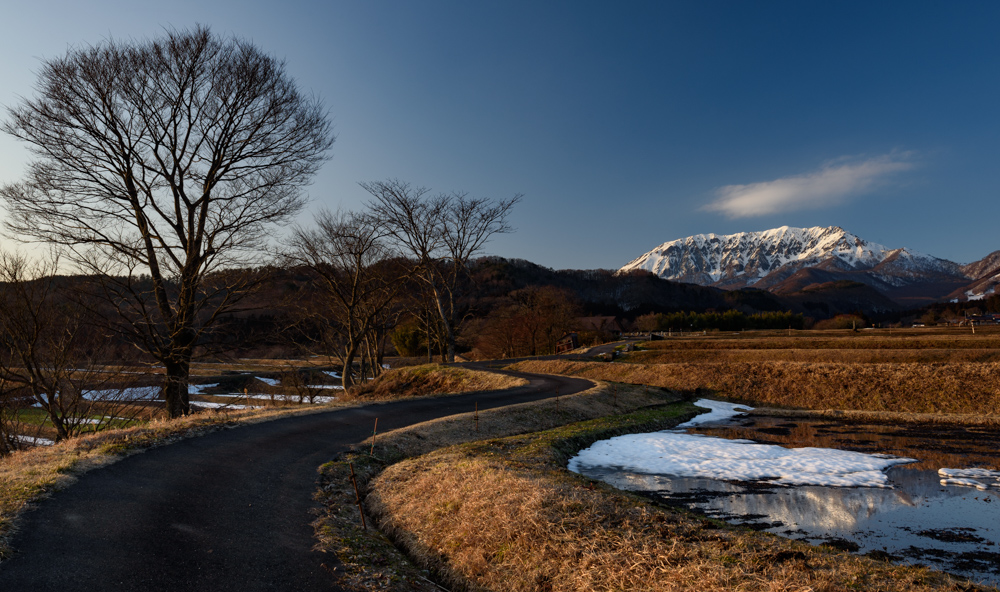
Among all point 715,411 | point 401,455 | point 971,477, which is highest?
point 401,455

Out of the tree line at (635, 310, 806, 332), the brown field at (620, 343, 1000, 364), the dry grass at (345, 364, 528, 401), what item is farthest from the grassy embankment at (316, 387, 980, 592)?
the tree line at (635, 310, 806, 332)

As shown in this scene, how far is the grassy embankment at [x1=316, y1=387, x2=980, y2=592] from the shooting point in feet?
17.5

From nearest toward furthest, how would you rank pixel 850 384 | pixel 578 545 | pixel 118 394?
pixel 578 545
pixel 118 394
pixel 850 384

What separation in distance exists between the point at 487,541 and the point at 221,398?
144 feet

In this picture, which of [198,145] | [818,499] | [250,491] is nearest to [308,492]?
[250,491]

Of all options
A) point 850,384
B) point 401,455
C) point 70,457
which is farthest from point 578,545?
point 850,384

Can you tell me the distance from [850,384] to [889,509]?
803 inches

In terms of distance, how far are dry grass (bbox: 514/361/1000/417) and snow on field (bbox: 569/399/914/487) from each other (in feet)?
41.4

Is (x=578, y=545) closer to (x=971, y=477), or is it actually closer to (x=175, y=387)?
(x=971, y=477)

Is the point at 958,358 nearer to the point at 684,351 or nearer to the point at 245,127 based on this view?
the point at 684,351

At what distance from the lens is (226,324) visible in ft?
62.5

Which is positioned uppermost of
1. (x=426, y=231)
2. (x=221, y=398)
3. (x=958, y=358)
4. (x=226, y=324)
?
(x=426, y=231)

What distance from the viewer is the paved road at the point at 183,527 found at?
18.5 ft

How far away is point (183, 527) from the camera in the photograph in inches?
279
